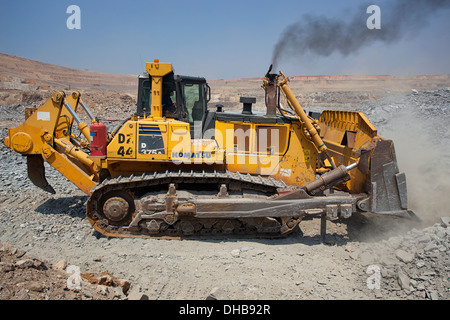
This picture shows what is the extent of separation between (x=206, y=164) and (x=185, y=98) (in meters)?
1.37

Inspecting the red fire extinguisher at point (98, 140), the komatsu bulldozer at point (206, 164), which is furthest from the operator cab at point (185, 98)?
the red fire extinguisher at point (98, 140)

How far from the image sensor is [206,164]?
600 centimetres

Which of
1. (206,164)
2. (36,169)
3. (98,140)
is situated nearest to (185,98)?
(206,164)

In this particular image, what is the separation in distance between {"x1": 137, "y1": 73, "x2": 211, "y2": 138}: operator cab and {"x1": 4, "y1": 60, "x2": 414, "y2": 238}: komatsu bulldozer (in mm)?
19

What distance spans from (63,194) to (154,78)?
3531 mm

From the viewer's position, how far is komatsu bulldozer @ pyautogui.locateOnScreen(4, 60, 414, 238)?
219 inches

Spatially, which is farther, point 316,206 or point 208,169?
point 208,169

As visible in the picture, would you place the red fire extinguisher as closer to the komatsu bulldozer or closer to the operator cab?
the komatsu bulldozer

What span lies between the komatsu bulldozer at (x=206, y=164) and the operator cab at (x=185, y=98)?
0.02m

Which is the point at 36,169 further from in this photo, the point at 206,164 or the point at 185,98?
the point at 206,164

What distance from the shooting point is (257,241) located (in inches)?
232
